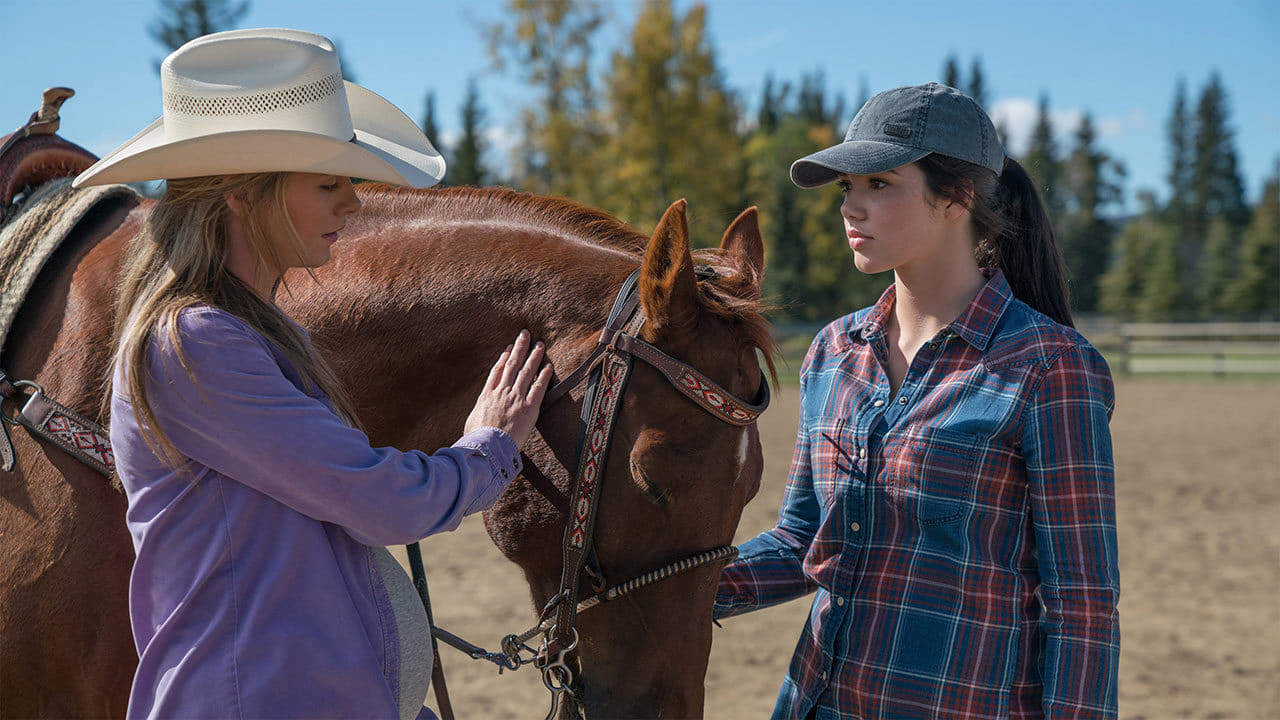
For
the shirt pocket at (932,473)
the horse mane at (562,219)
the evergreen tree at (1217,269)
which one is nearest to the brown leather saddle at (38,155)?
the horse mane at (562,219)

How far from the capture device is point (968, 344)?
1.96 metres

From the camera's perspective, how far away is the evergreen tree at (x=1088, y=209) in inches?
2202

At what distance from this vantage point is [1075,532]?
179 cm

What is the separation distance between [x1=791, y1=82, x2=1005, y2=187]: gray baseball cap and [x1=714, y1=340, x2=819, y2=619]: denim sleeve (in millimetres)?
597

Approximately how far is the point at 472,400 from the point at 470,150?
35934mm

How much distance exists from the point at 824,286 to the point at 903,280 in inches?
1523

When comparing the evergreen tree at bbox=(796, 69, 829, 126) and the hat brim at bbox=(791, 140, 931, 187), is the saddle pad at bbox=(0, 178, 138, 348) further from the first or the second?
the evergreen tree at bbox=(796, 69, 829, 126)

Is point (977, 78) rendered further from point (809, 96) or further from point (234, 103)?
point (234, 103)

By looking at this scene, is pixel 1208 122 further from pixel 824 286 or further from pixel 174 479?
pixel 174 479

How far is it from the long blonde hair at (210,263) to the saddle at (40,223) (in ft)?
1.88

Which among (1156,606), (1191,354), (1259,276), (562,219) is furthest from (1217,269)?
(562,219)

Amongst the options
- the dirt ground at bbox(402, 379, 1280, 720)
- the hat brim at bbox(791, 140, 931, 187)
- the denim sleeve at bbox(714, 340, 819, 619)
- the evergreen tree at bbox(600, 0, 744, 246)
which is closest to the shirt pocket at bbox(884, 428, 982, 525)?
the denim sleeve at bbox(714, 340, 819, 619)

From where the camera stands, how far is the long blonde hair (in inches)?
56.3

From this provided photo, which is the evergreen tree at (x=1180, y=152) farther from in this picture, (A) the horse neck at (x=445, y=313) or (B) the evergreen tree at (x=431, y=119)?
(A) the horse neck at (x=445, y=313)
